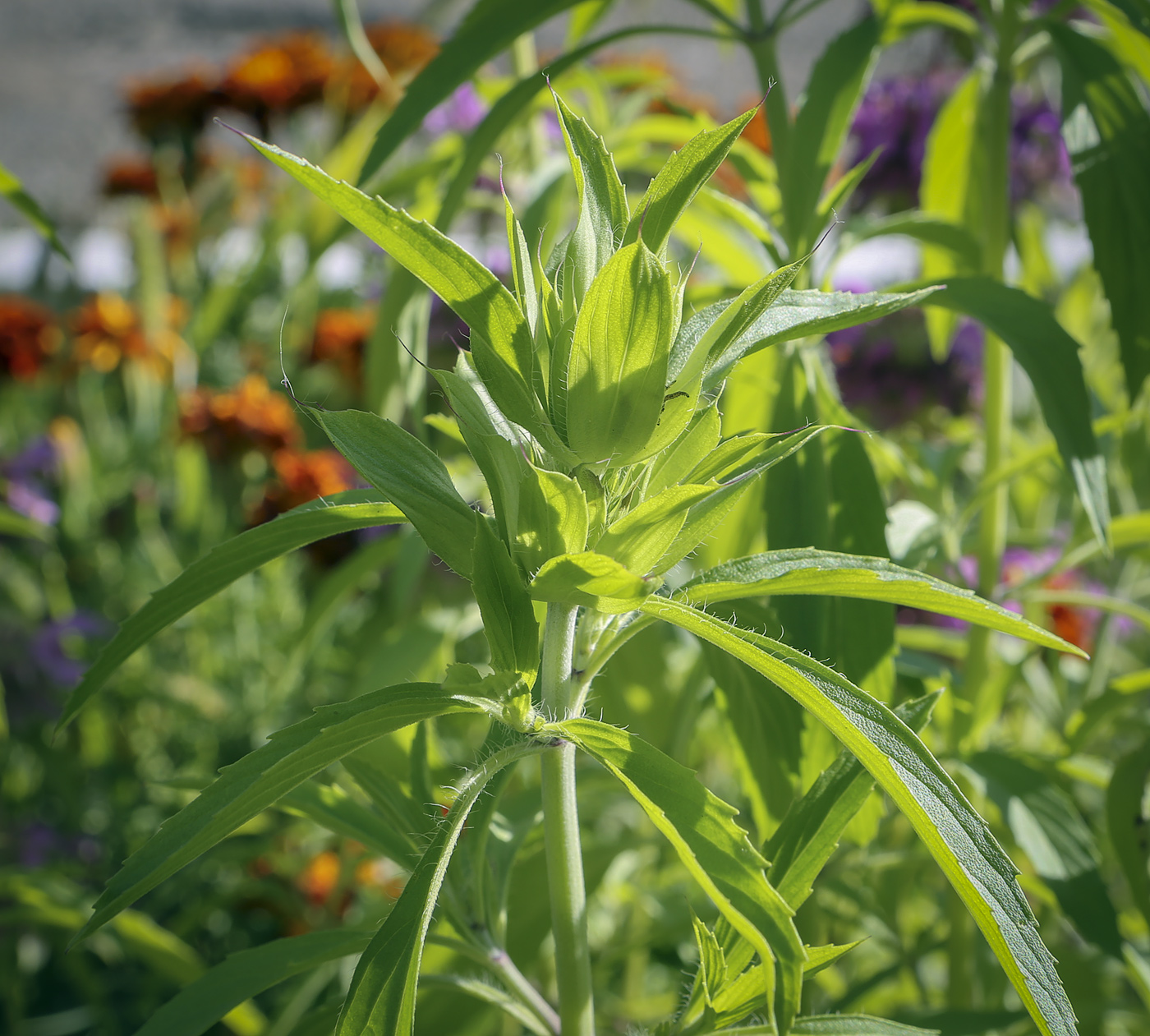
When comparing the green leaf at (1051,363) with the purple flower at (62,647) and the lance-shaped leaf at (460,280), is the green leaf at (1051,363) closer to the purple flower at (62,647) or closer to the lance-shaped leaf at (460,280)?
the lance-shaped leaf at (460,280)

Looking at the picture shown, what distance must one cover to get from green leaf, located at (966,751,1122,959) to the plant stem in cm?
23

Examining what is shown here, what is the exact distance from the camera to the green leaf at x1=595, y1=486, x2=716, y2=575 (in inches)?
9.1

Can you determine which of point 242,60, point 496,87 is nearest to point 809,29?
point 242,60

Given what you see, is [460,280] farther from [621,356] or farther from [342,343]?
[342,343]

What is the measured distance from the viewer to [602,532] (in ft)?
0.85

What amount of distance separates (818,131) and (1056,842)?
32cm

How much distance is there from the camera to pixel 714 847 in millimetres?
230

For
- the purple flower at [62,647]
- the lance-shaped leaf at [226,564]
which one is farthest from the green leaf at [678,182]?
the purple flower at [62,647]

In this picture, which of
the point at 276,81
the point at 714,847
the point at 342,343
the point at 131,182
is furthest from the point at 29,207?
the point at 131,182

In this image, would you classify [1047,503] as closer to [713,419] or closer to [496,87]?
[496,87]

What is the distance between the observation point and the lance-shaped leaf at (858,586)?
24 centimetres

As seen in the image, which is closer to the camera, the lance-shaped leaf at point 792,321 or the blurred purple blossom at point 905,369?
the lance-shaped leaf at point 792,321

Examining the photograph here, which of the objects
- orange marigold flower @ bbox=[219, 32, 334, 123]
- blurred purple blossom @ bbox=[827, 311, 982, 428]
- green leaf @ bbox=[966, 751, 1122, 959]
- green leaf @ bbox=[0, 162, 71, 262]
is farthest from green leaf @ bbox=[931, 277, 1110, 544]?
orange marigold flower @ bbox=[219, 32, 334, 123]

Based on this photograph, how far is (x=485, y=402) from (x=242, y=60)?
5.43ft
